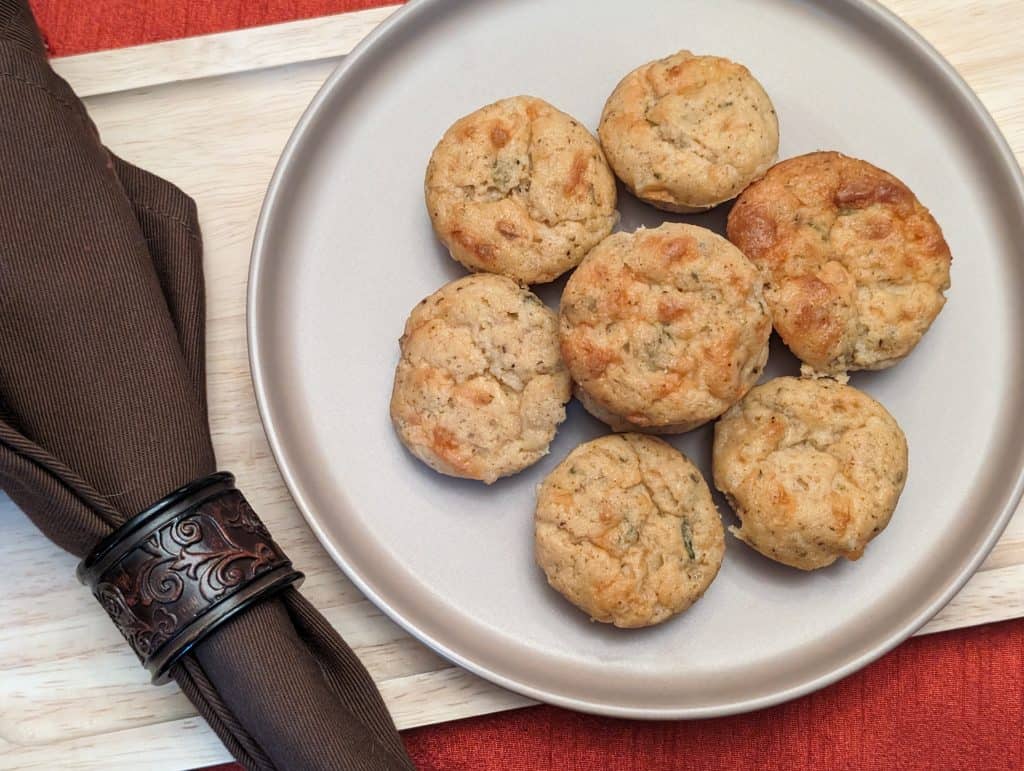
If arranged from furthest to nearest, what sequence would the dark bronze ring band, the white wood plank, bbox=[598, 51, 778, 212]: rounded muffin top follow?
the white wood plank < bbox=[598, 51, 778, 212]: rounded muffin top < the dark bronze ring band

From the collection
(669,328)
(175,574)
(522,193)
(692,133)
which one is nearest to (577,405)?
(669,328)

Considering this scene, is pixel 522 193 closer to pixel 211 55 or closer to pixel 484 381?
pixel 484 381

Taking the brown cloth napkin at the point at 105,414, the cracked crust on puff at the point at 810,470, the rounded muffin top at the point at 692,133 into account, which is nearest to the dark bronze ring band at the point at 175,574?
the brown cloth napkin at the point at 105,414

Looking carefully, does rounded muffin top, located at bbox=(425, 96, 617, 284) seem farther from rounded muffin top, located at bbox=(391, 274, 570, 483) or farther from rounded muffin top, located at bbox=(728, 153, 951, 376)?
rounded muffin top, located at bbox=(728, 153, 951, 376)

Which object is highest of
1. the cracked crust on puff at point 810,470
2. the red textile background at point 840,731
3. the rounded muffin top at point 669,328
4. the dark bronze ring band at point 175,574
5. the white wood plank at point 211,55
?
the white wood plank at point 211,55

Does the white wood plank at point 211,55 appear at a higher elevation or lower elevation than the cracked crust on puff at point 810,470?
higher

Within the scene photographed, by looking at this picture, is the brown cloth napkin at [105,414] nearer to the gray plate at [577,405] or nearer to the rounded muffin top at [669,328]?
the gray plate at [577,405]

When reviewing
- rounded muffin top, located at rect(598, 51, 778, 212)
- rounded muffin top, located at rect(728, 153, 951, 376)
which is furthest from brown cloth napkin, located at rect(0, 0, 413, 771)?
rounded muffin top, located at rect(728, 153, 951, 376)
